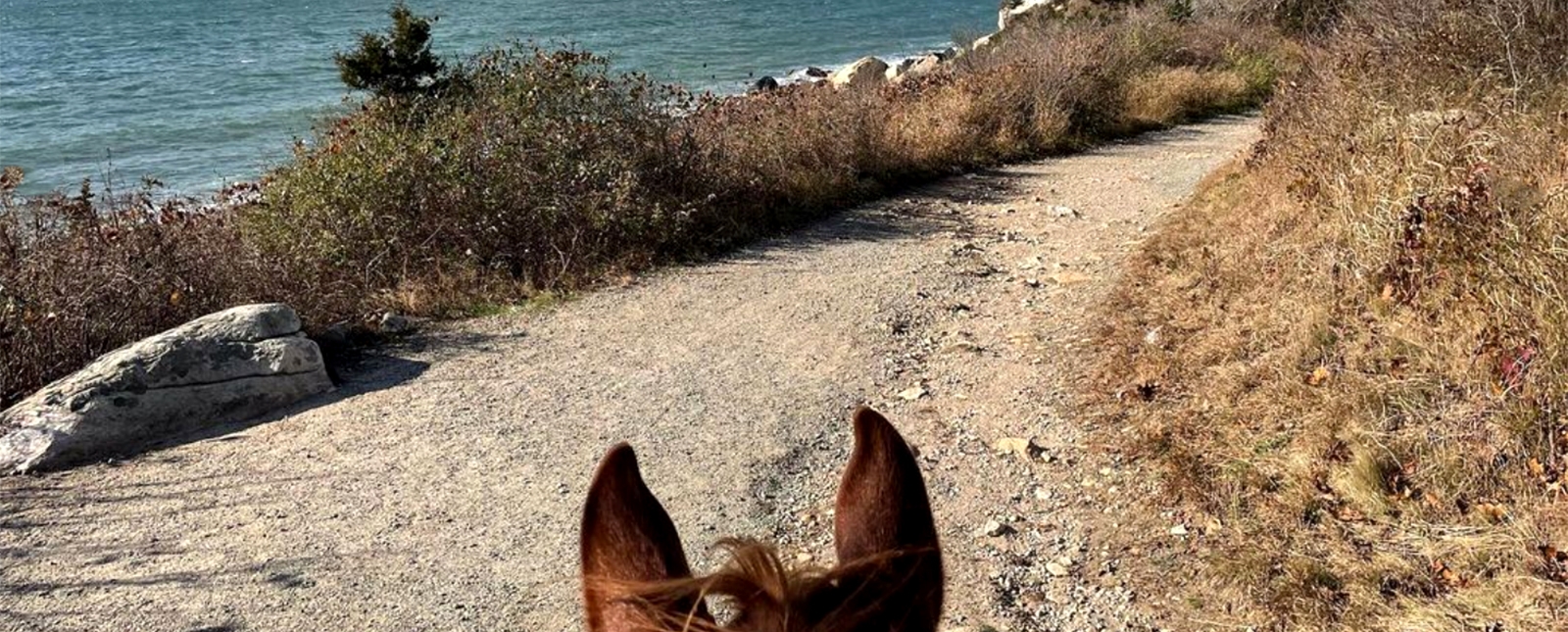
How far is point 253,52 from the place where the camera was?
4006 centimetres

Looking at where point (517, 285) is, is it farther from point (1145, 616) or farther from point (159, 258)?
point (1145, 616)

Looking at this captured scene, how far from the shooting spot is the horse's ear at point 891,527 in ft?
4.92

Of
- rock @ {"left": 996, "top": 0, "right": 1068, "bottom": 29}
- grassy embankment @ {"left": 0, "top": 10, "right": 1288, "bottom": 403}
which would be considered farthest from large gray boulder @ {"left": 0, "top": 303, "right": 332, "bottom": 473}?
rock @ {"left": 996, "top": 0, "right": 1068, "bottom": 29}

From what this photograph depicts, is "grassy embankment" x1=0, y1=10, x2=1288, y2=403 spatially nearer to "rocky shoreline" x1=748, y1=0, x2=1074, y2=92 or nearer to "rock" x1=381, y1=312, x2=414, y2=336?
"rock" x1=381, y1=312, x2=414, y2=336

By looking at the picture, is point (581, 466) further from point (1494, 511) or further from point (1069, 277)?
point (1069, 277)

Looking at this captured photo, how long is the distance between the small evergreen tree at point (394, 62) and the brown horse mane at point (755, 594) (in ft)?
44.1

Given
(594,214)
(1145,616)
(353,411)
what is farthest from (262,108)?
(1145,616)

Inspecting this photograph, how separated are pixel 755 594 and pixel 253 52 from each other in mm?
43829

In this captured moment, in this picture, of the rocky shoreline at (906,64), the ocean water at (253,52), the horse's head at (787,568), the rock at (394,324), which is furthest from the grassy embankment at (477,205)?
the rocky shoreline at (906,64)

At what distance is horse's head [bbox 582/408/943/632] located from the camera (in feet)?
4.34

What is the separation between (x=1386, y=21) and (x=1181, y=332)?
4.60 metres

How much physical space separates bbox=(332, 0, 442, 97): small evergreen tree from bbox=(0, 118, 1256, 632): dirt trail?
6324 mm

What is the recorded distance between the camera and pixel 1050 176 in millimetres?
13258

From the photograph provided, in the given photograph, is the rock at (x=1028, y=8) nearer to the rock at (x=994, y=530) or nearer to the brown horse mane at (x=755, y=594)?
the rock at (x=994, y=530)
